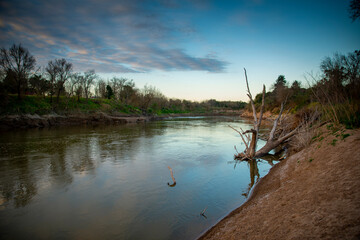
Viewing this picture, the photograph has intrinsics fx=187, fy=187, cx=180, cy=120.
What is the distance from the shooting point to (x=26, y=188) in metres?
9.57

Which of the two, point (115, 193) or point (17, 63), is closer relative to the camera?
point (115, 193)

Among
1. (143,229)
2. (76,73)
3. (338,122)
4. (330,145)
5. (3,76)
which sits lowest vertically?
(143,229)

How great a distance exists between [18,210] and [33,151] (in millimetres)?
11657

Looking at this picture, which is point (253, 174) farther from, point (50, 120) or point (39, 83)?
point (39, 83)

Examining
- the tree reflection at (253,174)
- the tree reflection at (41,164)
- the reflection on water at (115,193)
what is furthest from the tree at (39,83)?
the tree reflection at (253,174)

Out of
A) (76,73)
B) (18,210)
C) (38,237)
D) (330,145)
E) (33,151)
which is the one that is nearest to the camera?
(38,237)

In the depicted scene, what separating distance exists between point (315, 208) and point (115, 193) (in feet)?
26.6

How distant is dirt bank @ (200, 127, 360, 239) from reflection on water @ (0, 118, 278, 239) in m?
1.91

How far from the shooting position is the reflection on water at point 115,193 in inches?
254

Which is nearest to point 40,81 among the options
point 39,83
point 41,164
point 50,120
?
point 39,83

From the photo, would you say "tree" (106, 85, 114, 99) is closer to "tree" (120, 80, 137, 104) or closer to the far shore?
"tree" (120, 80, 137, 104)

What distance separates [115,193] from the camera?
9.20 m

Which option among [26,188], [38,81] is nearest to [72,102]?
[38,81]

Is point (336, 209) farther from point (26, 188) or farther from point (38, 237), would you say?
point (26, 188)
